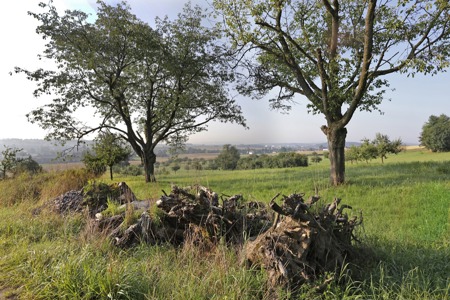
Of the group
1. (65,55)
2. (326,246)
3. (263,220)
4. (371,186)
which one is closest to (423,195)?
(371,186)

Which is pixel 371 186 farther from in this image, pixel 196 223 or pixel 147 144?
pixel 147 144

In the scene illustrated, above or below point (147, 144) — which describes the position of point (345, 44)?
above

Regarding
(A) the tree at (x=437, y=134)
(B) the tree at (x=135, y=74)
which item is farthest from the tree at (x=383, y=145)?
(A) the tree at (x=437, y=134)

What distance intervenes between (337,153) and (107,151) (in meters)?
19.3

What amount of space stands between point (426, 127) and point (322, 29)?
68.7 metres

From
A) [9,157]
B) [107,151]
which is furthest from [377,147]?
[9,157]

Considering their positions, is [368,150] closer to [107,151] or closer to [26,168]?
[107,151]

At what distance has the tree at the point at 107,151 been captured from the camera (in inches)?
917

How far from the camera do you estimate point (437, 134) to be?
211 ft

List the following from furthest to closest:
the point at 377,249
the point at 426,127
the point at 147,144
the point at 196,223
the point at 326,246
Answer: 1. the point at 426,127
2. the point at 147,144
3. the point at 196,223
4. the point at 377,249
5. the point at 326,246

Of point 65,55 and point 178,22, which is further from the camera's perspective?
point 178,22

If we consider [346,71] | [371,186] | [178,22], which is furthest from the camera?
[178,22]

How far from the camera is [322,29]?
51.7ft

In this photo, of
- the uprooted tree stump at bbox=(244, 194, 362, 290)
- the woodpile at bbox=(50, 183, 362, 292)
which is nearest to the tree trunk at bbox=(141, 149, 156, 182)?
the woodpile at bbox=(50, 183, 362, 292)
